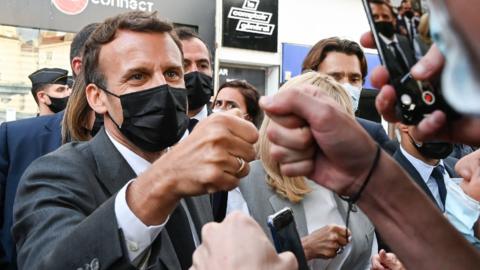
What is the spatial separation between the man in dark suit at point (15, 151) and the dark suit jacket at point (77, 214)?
114 centimetres

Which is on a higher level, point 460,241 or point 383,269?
point 460,241

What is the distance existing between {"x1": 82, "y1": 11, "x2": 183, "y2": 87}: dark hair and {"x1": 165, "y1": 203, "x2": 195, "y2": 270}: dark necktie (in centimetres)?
62

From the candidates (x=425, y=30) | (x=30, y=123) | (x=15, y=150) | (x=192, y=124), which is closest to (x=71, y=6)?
(x=192, y=124)

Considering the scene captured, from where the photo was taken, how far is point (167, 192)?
1463 millimetres

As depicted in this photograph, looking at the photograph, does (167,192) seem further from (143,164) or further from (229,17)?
(229,17)

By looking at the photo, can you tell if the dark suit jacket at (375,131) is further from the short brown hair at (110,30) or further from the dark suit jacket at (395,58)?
the dark suit jacket at (395,58)

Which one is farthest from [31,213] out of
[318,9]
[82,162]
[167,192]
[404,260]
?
[318,9]

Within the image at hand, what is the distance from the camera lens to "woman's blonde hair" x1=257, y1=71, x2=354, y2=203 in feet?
7.84

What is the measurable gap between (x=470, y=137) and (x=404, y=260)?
0.39 meters

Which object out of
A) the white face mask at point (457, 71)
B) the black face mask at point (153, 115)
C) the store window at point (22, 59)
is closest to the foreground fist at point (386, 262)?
the black face mask at point (153, 115)

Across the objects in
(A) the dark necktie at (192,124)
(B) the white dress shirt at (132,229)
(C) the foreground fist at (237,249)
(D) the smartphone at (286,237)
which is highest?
(C) the foreground fist at (237,249)

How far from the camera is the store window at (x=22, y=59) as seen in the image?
7770mm

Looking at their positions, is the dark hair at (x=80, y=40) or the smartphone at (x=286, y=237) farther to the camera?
the dark hair at (x=80, y=40)

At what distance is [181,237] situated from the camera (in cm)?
183
